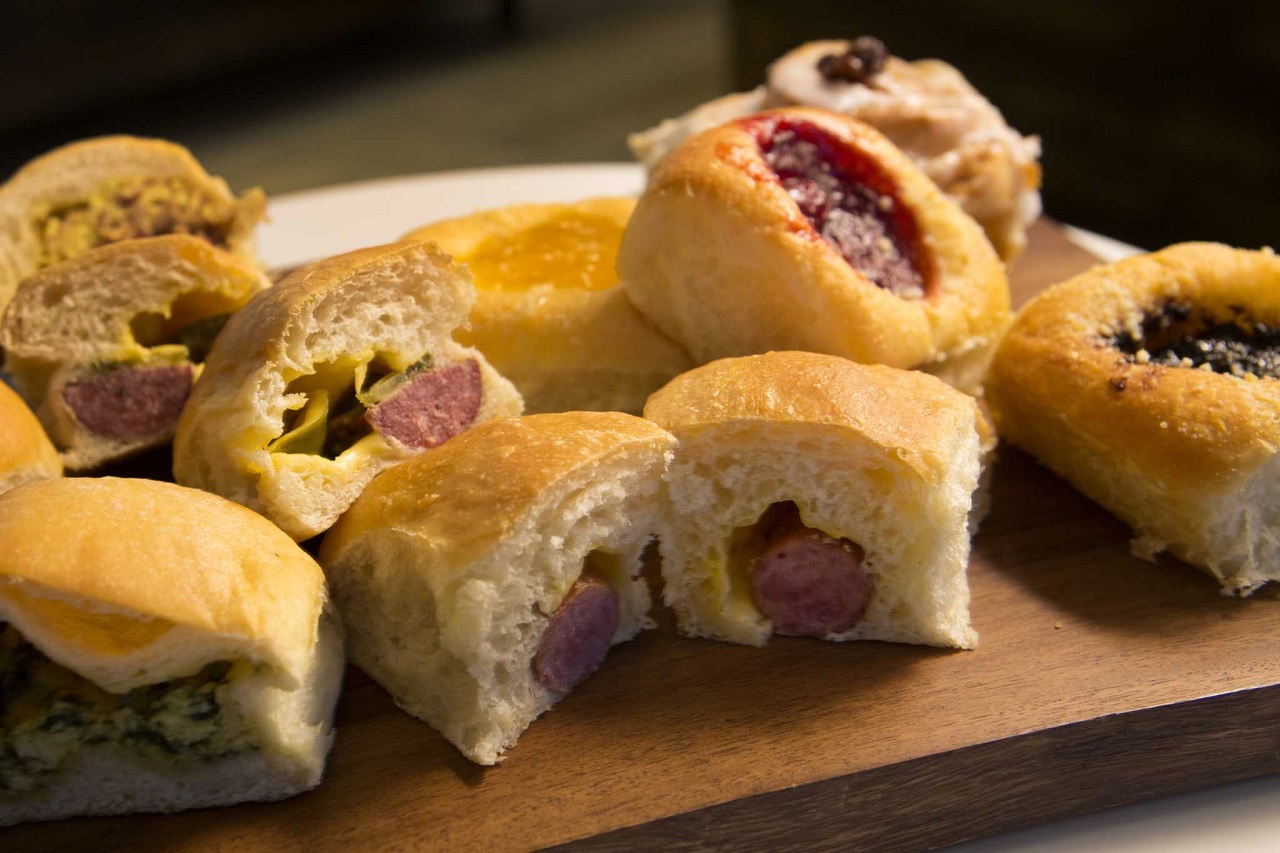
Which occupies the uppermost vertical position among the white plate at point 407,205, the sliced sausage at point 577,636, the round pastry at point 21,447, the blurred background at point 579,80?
the round pastry at point 21,447

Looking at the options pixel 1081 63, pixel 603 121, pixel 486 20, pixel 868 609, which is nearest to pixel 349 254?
pixel 868 609

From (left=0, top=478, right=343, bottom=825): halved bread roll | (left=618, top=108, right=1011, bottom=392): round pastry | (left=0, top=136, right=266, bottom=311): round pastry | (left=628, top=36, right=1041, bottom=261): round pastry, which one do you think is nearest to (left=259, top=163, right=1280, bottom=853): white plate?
(left=0, top=136, right=266, bottom=311): round pastry

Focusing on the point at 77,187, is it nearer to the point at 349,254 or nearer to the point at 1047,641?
the point at 349,254

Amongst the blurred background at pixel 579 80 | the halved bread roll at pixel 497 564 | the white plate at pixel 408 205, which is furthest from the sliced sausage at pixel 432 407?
the blurred background at pixel 579 80

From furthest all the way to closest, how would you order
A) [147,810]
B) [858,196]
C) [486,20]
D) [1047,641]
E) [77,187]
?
[486,20]
[77,187]
[858,196]
[1047,641]
[147,810]

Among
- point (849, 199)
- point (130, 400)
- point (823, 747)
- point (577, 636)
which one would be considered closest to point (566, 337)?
point (849, 199)

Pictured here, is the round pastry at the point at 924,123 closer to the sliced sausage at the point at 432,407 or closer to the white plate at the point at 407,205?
the white plate at the point at 407,205
